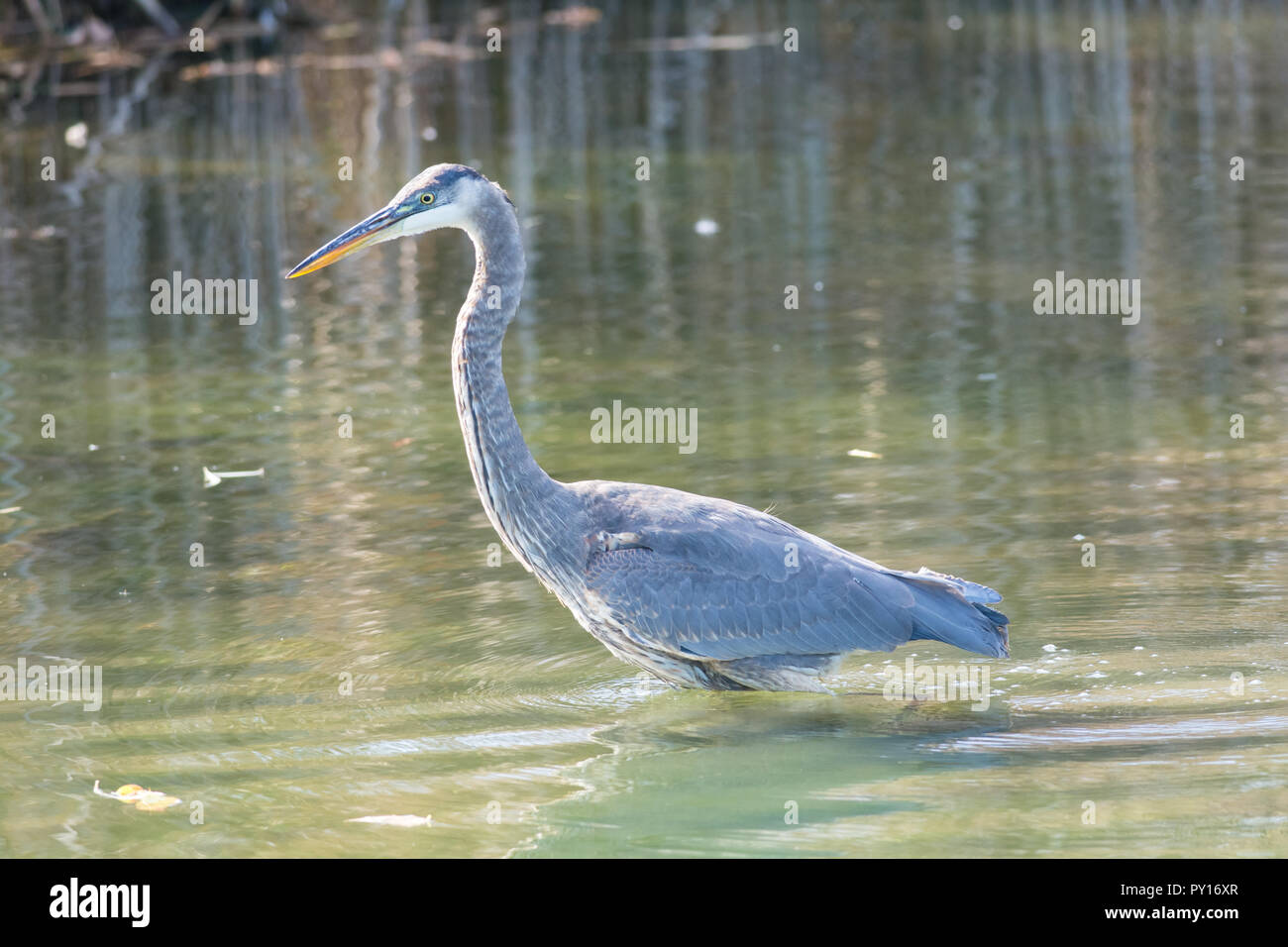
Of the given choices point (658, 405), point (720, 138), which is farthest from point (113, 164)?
point (658, 405)

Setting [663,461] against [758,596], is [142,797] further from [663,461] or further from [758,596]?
[663,461]

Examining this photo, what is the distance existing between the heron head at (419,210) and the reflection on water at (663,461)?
1792 millimetres

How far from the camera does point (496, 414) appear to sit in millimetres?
7270

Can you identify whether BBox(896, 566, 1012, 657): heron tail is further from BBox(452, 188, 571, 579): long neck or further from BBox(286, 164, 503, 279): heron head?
BBox(286, 164, 503, 279): heron head

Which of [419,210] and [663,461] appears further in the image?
[663,461]

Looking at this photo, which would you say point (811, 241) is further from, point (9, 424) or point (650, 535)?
point (650, 535)

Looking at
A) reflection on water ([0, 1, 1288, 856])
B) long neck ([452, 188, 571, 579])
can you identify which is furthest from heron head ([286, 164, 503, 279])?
reflection on water ([0, 1, 1288, 856])

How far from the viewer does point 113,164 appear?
63.8ft

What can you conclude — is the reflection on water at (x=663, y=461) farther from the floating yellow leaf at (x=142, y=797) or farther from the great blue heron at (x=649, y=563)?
the great blue heron at (x=649, y=563)

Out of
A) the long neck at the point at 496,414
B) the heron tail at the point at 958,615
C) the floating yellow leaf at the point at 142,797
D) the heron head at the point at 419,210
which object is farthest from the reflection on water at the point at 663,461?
the heron head at the point at 419,210

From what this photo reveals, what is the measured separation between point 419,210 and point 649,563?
5.51ft

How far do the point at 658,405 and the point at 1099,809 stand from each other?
5.26 meters

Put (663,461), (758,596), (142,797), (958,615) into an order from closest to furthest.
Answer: (142,797) → (958,615) → (758,596) → (663,461)

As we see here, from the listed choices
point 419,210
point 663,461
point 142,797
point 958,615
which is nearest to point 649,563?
point 958,615
